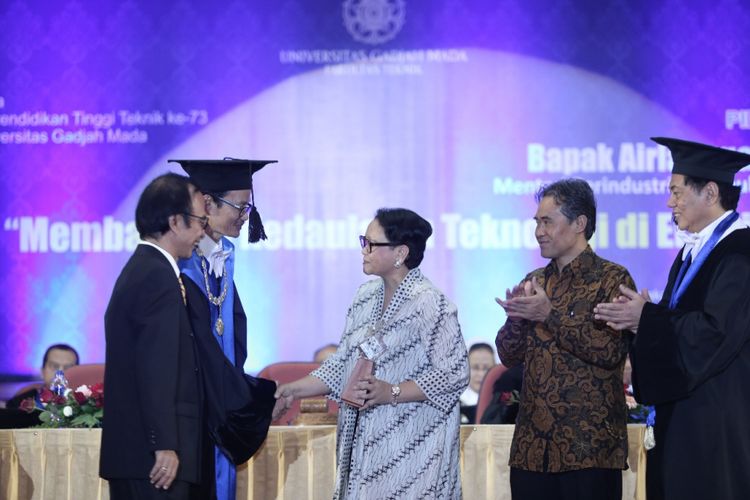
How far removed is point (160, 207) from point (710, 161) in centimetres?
187

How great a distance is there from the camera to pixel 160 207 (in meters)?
3.13

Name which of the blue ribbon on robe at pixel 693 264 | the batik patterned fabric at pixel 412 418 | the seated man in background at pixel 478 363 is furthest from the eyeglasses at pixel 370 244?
the seated man in background at pixel 478 363

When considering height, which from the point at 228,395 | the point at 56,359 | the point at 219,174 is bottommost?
the point at 56,359

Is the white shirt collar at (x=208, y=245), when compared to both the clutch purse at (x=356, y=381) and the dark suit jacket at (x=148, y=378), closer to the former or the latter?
the dark suit jacket at (x=148, y=378)

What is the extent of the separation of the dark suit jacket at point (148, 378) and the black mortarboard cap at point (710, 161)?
1.78 metres

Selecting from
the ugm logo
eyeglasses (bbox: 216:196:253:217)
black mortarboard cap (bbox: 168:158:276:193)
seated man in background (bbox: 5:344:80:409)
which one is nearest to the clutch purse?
eyeglasses (bbox: 216:196:253:217)

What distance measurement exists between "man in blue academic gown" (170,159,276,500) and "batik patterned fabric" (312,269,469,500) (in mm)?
357

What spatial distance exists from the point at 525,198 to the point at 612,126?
0.85 m

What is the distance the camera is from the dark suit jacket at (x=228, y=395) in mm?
3361

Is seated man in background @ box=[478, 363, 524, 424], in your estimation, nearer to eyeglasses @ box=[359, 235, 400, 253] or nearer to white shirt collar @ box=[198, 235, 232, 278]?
eyeglasses @ box=[359, 235, 400, 253]

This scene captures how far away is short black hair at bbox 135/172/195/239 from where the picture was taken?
3133 millimetres

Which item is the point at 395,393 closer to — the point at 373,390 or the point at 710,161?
the point at 373,390

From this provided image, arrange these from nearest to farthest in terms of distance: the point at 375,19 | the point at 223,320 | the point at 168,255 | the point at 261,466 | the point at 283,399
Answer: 1. the point at 168,255
2. the point at 223,320
3. the point at 283,399
4. the point at 261,466
5. the point at 375,19

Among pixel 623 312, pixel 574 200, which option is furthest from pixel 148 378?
pixel 574 200
